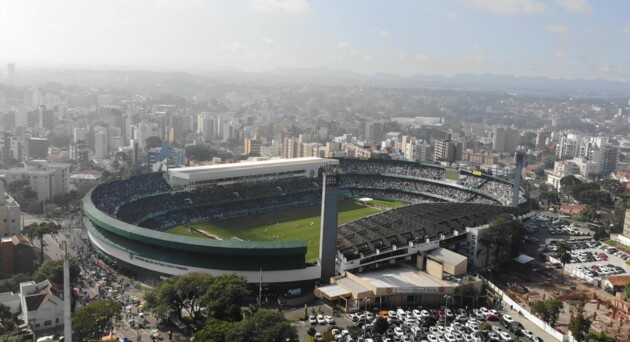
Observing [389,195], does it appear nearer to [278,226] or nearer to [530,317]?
[278,226]

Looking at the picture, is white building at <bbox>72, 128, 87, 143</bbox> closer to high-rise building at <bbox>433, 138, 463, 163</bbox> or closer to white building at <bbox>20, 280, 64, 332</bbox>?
high-rise building at <bbox>433, 138, 463, 163</bbox>

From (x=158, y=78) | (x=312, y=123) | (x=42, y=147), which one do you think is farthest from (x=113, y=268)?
(x=158, y=78)

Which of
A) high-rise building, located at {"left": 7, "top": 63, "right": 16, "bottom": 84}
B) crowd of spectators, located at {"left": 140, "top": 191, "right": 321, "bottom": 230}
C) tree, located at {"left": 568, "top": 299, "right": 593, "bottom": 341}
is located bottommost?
crowd of spectators, located at {"left": 140, "top": 191, "right": 321, "bottom": 230}

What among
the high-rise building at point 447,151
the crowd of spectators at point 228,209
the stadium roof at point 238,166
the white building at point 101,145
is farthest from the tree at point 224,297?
the high-rise building at point 447,151

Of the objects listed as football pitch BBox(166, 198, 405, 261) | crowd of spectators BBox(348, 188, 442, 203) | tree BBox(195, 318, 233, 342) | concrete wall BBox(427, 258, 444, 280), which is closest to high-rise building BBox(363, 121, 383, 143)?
crowd of spectators BBox(348, 188, 442, 203)

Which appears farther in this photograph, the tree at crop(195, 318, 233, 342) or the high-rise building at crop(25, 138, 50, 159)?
the high-rise building at crop(25, 138, 50, 159)

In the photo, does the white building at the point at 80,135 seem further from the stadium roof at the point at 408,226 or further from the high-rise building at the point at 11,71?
the high-rise building at the point at 11,71

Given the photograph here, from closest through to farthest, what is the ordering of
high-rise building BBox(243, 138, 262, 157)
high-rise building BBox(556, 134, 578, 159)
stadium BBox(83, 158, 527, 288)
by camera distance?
stadium BBox(83, 158, 527, 288) → high-rise building BBox(243, 138, 262, 157) → high-rise building BBox(556, 134, 578, 159)
